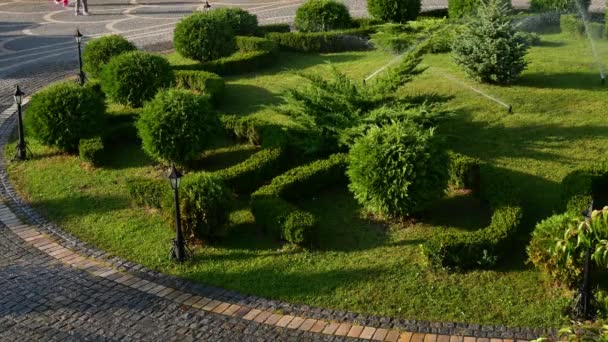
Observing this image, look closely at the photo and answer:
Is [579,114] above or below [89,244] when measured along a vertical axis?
above

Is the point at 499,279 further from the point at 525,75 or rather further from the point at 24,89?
the point at 24,89

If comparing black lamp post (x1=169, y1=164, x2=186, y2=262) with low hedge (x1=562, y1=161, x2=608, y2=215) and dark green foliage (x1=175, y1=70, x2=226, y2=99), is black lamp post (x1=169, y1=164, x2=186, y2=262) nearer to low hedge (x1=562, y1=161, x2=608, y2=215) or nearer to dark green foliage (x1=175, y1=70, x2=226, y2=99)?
low hedge (x1=562, y1=161, x2=608, y2=215)

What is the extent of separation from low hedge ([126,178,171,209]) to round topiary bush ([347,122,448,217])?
270 centimetres

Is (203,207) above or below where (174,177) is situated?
below

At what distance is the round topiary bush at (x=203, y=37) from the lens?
60.7ft

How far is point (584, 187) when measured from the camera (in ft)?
32.1

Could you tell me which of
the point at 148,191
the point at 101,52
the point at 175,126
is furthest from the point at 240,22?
the point at 148,191

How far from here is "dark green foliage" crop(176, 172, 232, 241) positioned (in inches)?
382

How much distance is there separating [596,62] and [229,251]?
1109cm

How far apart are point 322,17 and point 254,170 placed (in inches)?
433

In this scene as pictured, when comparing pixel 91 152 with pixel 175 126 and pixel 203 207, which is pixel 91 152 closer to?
pixel 175 126

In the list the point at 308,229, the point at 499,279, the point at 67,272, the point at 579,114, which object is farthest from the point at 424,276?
→ the point at 579,114

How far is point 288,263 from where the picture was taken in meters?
9.39

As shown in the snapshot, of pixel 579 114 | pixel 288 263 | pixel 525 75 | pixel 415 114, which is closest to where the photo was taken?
pixel 288 263
